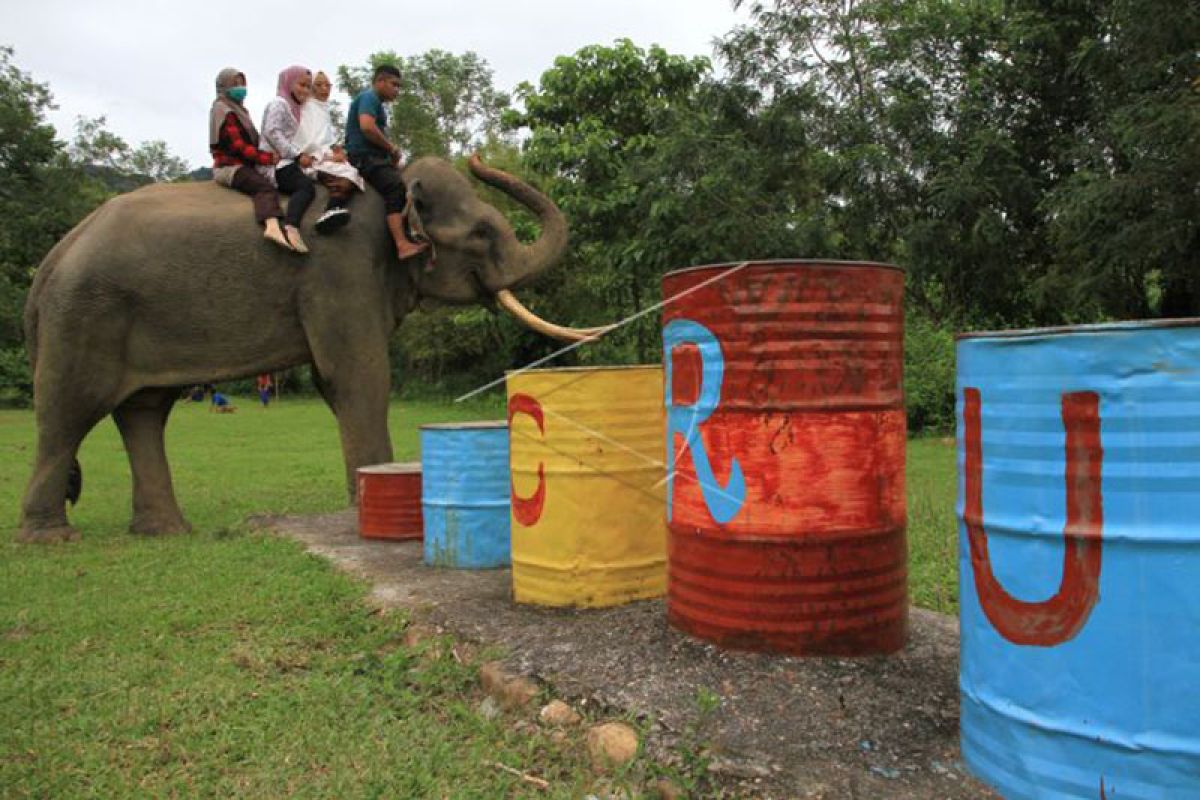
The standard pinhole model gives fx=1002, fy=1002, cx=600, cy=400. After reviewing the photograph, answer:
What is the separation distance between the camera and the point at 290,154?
6.93 m

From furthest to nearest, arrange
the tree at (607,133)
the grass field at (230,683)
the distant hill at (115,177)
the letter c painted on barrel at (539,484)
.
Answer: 1. the distant hill at (115,177)
2. the tree at (607,133)
3. the letter c painted on barrel at (539,484)
4. the grass field at (230,683)

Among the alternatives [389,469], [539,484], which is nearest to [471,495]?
[539,484]

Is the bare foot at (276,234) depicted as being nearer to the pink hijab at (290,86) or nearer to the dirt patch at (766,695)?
the pink hijab at (290,86)

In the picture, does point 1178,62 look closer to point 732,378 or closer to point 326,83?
point 326,83

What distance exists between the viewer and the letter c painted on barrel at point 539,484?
13.9 feet

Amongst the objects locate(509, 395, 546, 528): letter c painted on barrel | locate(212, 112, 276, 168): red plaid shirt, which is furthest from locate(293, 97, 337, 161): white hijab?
locate(509, 395, 546, 528): letter c painted on barrel

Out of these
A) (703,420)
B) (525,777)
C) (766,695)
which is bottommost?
(525,777)

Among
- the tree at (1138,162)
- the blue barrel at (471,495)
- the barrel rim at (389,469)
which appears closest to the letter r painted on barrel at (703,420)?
the blue barrel at (471,495)

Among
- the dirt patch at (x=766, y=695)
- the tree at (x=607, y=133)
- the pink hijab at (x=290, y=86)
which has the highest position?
the tree at (x=607, y=133)

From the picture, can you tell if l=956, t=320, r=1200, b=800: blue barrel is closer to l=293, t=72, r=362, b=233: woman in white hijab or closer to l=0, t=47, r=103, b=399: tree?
l=293, t=72, r=362, b=233: woman in white hijab

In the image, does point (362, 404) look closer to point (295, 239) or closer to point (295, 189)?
point (295, 239)

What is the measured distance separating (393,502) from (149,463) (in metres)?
2.11

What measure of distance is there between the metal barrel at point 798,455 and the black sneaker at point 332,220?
4.02m

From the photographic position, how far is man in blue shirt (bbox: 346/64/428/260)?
7.00 metres
